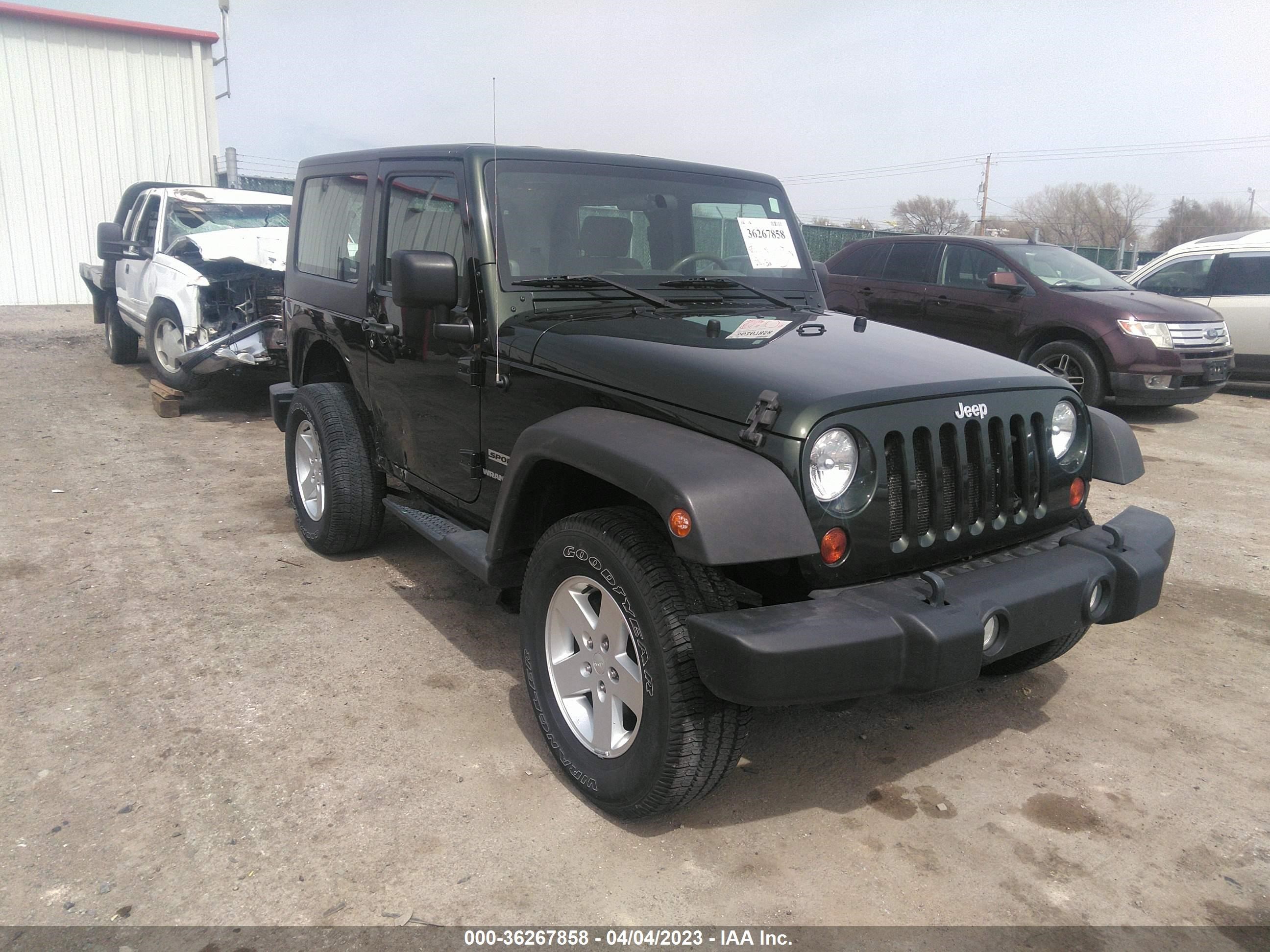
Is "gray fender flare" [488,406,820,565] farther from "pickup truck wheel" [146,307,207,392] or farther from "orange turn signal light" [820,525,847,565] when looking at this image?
"pickup truck wheel" [146,307,207,392]

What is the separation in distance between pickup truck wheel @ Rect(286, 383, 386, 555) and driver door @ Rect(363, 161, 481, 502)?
0.24 metres

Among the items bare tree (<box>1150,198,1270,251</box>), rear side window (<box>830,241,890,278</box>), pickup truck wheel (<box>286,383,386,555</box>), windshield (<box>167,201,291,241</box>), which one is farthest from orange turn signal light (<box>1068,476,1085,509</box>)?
A: bare tree (<box>1150,198,1270,251</box>)

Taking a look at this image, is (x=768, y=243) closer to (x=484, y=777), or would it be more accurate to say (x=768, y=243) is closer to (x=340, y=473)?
(x=340, y=473)

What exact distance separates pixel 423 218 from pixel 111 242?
6.98m

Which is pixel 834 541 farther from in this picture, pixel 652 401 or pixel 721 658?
pixel 652 401

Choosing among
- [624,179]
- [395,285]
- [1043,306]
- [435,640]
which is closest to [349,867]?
[435,640]

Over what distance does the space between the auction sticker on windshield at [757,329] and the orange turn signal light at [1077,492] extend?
3.57ft

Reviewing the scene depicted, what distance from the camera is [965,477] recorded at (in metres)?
2.67

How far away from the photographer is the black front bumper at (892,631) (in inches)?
85.4

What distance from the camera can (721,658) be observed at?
2.19 meters

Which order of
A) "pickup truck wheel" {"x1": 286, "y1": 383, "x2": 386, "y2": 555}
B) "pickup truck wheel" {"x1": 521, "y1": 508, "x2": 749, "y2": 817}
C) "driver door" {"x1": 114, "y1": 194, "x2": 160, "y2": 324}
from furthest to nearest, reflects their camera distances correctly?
"driver door" {"x1": 114, "y1": 194, "x2": 160, "y2": 324}, "pickup truck wheel" {"x1": 286, "y1": 383, "x2": 386, "y2": 555}, "pickup truck wheel" {"x1": 521, "y1": 508, "x2": 749, "y2": 817}

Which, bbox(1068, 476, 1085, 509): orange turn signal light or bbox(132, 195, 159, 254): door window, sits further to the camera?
bbox(132, 195, 159, 254): door window

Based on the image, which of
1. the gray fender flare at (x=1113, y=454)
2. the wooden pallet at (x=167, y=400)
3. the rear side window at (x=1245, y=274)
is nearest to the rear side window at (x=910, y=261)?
the rear side window at (x=1245, y=274)

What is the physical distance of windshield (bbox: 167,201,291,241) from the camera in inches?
356
